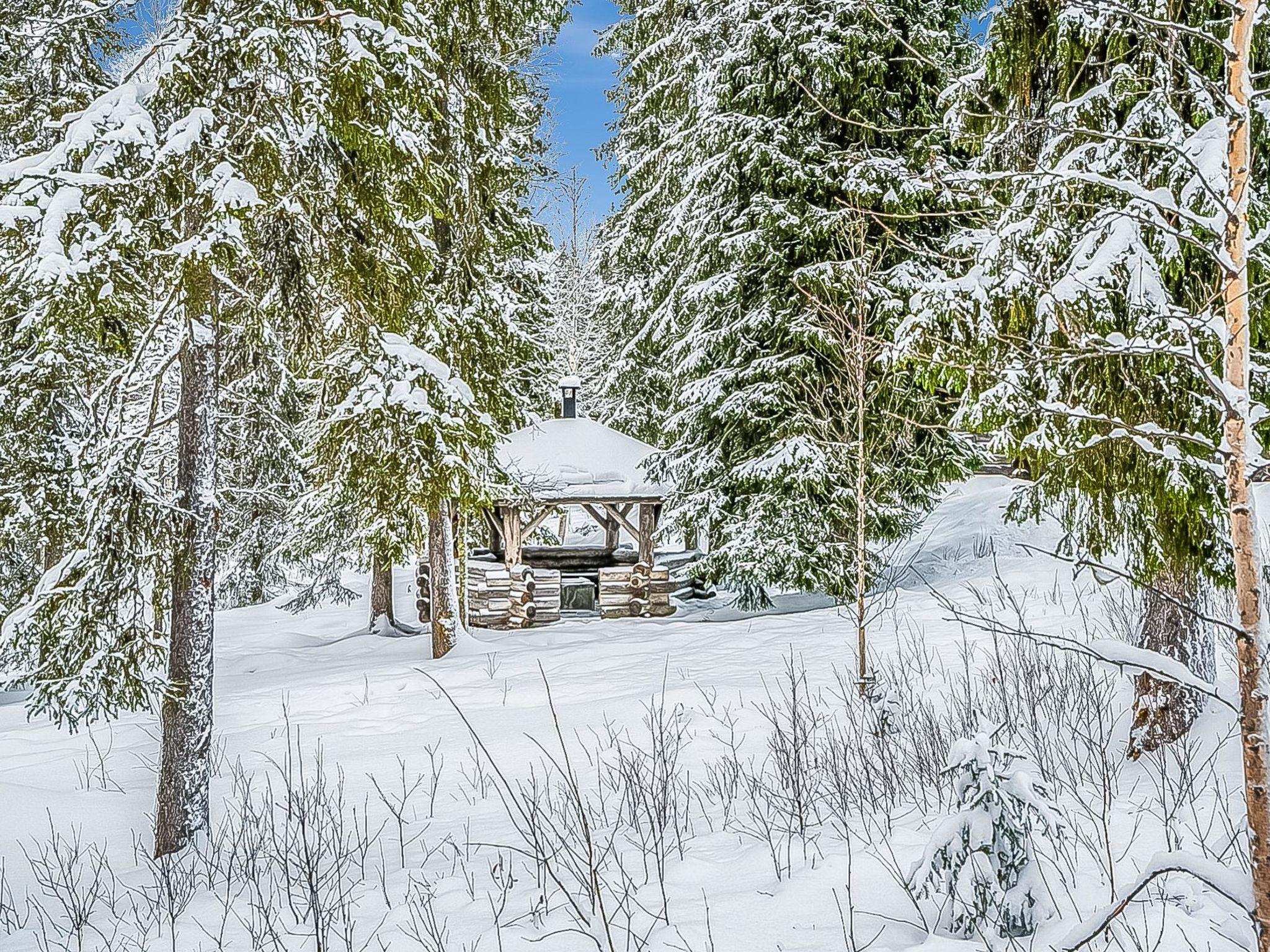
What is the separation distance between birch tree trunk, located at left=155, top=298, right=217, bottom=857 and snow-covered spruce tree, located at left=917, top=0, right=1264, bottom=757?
4.47 metres

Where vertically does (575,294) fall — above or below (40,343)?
above

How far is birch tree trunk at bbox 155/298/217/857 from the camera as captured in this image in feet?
16.5

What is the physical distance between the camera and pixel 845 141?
10578 millimetres

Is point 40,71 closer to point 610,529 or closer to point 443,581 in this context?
point 443,581

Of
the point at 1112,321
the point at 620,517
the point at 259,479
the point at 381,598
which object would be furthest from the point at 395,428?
the point at 381,598

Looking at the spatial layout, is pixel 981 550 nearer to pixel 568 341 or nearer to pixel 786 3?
pixel 786 3

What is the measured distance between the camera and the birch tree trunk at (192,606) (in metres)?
5.03

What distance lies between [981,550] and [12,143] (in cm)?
1224

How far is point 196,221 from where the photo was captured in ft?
16.6

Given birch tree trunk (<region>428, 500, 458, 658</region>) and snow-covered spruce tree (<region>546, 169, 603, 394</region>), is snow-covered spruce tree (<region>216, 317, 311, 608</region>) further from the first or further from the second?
snow-covered spruce tree (<region>546, 169, 603, 394</region>)

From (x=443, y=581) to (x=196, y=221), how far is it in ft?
20.9

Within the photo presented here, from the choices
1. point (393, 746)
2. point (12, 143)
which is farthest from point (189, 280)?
point (12, 143)

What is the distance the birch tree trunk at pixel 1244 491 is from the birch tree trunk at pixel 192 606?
502cm

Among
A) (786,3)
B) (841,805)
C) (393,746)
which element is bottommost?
(393,746)
